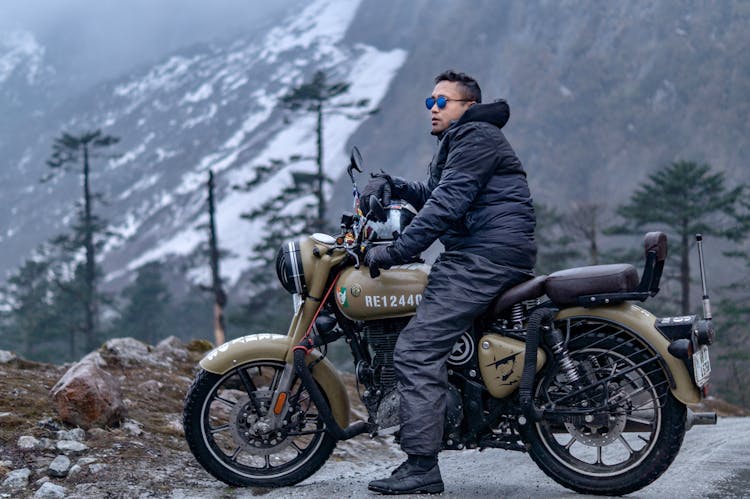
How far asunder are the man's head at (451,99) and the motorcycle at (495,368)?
0.55m

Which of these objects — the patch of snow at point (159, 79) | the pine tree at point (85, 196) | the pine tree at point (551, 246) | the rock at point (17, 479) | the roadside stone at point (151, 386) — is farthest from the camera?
the patch of snow at point (159, 79)

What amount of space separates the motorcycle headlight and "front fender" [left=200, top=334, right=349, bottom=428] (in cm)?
33

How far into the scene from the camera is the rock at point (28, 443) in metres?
5.58

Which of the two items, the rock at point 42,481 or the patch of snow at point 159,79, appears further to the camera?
the patch of snow at point 159,79

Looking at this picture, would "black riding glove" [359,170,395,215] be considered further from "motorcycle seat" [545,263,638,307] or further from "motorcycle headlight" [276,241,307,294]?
"motorcycle seat" [545,263,638,307]

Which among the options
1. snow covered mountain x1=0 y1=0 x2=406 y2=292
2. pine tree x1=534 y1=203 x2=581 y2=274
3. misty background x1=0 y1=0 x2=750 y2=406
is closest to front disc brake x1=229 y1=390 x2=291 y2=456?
misty background x1=0 y1=0 x2=750 y2=406

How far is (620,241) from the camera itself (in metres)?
57.1

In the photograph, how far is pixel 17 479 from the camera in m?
5.14

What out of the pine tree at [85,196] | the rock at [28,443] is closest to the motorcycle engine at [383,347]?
the rock at [28,443]

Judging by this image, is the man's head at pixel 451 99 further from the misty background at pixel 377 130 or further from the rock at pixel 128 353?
the misty background at pixel 377 130

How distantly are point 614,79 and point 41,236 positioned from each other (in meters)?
99.2

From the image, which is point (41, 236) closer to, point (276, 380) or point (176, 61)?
point (176, 61)

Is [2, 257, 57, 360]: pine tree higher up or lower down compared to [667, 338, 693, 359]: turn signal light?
higher up

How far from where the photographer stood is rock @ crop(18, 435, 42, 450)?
18.3 ft
